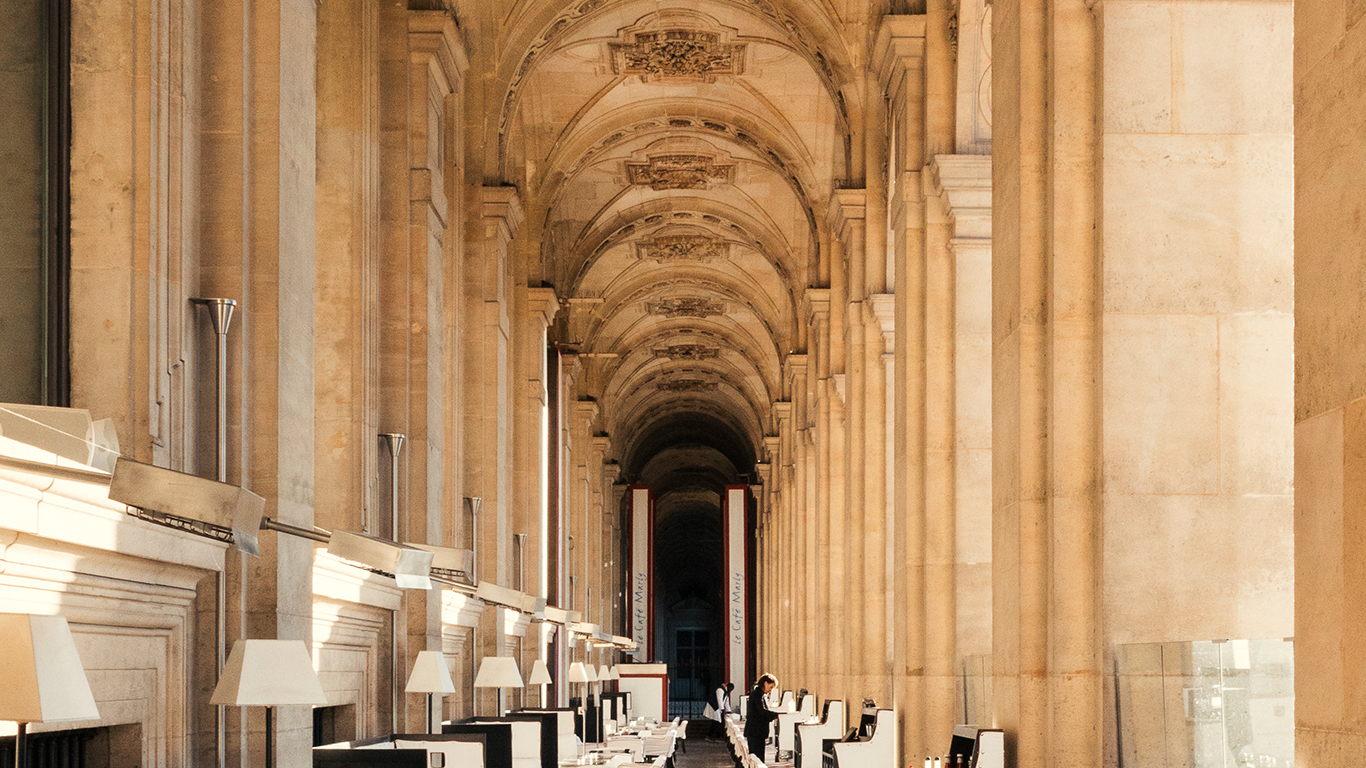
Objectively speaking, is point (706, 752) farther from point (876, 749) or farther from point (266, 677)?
point (266, 677)

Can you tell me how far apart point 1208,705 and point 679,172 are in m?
26.1

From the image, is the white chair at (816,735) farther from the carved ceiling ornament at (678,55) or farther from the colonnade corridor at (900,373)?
the carved ceiling ornament at (678,55)

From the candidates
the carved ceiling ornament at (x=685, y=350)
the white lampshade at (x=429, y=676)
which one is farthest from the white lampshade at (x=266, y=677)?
the carved ceiling ornament at (x=685, y=350)

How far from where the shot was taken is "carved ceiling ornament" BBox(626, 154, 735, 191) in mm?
31891

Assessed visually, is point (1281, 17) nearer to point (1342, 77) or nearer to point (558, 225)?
point (1342, 77)

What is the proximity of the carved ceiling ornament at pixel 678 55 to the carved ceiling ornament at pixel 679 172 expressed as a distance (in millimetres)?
4639

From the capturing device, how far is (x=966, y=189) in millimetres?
15062

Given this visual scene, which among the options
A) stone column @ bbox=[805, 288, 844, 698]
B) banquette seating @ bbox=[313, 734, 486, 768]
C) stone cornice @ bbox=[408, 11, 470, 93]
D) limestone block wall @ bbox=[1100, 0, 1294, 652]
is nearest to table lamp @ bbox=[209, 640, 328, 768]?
banquette seating @ bbox=[313, 734, 486, 768]

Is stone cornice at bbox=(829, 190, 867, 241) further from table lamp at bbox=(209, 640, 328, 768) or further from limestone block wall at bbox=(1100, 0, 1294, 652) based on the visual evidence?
table lamp at bbox=(209, 640, 328, 768)

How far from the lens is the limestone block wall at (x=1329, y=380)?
4.51m

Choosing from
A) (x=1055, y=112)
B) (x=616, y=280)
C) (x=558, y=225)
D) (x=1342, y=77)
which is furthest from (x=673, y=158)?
(x=1342, y=77)

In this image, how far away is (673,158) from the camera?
3183cm

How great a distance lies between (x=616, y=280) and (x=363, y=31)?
25664mm

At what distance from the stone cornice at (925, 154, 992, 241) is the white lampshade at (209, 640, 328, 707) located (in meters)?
9.75
